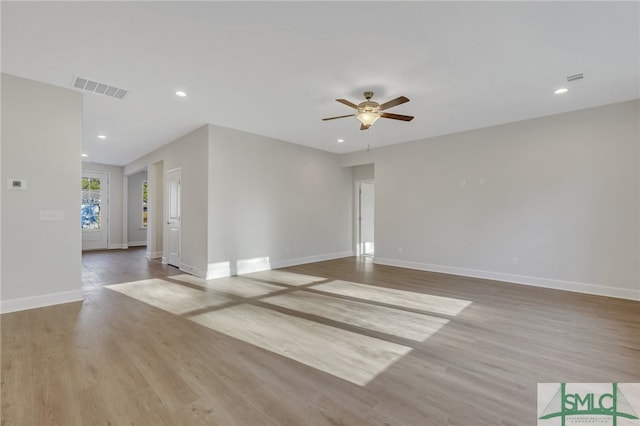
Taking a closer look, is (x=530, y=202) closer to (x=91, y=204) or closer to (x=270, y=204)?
(x=270, y=204)

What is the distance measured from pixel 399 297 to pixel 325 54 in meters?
3.33

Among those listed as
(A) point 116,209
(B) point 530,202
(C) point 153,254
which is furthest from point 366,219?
(A) point 116,209

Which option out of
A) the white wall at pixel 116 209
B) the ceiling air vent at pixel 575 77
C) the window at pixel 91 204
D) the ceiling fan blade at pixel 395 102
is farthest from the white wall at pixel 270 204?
the window at pixel 91 204

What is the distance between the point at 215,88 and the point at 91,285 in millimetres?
3911

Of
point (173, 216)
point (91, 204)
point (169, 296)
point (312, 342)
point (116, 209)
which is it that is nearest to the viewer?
point (312, 342)

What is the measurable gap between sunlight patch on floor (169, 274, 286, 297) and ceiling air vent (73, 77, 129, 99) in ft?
10.1

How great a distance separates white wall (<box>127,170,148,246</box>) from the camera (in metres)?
10.1

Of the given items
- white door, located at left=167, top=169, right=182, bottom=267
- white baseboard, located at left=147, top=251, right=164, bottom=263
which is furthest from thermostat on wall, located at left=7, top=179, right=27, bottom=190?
white baseboard, located at left=147, top=251, right=164, bottom=263

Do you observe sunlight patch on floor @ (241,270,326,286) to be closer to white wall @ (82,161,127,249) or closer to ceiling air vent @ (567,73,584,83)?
ceiling air vent @ (567,73,584,83)

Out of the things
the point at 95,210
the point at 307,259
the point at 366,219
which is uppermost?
the point at 95,210

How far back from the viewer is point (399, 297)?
4148 millimetres

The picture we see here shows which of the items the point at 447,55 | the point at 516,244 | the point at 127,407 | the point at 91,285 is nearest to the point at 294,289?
the point at 127,407

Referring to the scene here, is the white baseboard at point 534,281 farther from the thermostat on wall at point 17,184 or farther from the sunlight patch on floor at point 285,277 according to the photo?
the thermostat on wall at point 17,184

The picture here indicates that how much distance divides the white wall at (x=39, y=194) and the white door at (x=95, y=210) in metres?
6.59
